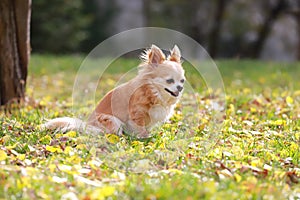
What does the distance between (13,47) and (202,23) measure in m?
14.7

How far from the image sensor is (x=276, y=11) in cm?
1855

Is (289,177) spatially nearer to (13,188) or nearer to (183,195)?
(183,195)

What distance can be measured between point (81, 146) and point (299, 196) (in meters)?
1.72

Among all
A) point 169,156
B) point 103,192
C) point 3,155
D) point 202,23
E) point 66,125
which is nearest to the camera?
point 103,192

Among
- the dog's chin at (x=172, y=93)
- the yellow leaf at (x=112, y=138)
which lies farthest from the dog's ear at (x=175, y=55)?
the yellow leaf at (x=112, y=138)

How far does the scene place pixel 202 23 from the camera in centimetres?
2017

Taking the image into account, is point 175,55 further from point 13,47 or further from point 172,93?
point 13,47

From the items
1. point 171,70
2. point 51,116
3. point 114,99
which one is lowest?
point 51,116

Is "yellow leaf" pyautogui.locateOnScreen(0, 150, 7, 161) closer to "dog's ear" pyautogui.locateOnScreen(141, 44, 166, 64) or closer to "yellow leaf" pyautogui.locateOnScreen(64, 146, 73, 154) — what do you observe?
"yellow leaf" pyautogui.locateOnScreen(64, 146, 73, 154)

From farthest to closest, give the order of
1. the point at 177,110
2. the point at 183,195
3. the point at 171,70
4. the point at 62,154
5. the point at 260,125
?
the point at 177,110
the point at 260,125
the point at 171,70
the point at 62,154
the point at 183,195

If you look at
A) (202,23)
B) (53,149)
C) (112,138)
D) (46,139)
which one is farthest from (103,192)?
(202,23)

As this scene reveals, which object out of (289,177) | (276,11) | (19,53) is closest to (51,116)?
(19,53)

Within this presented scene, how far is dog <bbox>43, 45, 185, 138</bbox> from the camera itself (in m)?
4.39

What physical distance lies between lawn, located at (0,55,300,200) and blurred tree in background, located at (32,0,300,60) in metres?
11.0
